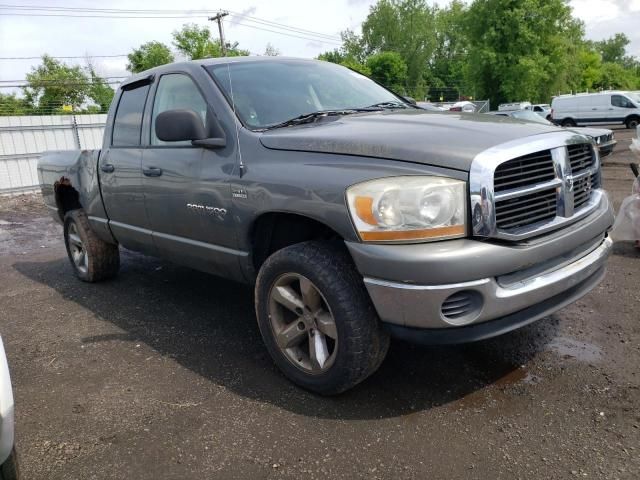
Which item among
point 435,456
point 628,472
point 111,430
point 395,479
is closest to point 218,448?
point 111,430

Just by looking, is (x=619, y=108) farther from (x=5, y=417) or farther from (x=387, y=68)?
(x=387, y=68)

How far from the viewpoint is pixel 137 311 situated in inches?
173

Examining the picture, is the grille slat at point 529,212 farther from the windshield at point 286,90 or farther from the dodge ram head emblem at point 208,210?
the dodge ram head emblem at point 208,210

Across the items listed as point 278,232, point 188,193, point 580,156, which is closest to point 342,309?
point 278,232

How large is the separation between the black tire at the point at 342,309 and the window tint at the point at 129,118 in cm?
200

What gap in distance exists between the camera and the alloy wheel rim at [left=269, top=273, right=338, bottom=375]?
8.91 ft

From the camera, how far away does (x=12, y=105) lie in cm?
4622

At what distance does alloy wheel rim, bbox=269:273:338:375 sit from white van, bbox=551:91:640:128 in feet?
95.5

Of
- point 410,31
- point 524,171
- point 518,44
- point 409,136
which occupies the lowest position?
point 524,171

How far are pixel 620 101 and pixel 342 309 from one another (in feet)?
99.9

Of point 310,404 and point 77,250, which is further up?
point 77,250

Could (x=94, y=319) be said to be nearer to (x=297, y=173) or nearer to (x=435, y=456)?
(x=297, y=173)

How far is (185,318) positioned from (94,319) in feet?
2.57

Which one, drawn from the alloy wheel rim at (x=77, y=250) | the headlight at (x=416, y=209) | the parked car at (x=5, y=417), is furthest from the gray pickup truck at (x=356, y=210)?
the alloy wheel rim at (x=77, y=250)
